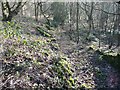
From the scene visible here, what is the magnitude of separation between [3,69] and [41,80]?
1321mm

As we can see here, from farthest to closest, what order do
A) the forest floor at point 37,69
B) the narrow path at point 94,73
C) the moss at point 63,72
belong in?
1. the narrow path at point 94,73
2. the moss at point 63,72
3. the forest floor at point 37,69

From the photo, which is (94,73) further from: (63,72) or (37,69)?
(37,69)

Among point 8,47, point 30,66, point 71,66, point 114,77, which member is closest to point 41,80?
point 30,66

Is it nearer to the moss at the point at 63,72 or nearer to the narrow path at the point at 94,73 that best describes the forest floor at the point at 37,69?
the narrow path at the point at 94,73

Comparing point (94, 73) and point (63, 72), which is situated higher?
point (63, 72)

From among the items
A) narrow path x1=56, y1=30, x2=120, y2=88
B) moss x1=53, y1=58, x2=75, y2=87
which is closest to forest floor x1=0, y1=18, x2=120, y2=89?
narrow path x1=56, y1=30, x2=120, y2=88

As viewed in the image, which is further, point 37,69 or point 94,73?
point 94,73

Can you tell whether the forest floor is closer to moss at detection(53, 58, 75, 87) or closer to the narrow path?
the narrow path

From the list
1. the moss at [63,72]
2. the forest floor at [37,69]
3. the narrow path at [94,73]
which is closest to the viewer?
the forest floor at [37,69]

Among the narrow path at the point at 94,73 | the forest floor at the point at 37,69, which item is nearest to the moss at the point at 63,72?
the forest floor at the point at 37,69

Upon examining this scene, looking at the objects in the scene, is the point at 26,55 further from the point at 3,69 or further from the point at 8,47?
the point at 3,69

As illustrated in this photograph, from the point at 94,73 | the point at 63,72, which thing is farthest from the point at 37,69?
the point at 94,73

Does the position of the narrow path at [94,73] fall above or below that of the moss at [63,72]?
below

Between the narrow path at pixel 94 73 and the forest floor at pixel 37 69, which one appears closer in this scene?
the forest floor at pixel 37 69
